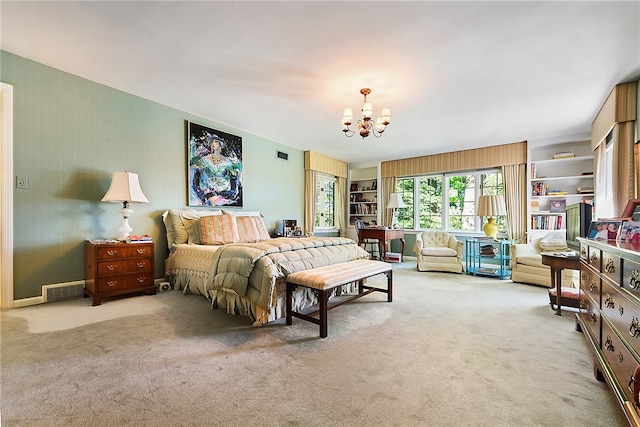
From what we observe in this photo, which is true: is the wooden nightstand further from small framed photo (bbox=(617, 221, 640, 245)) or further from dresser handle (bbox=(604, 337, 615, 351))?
small framed photo (bbox=(617, 221, 640, 245))

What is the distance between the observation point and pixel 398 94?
11.0 feet

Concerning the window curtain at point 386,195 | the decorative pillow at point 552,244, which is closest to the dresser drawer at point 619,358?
the decorative pillow at point 552,244

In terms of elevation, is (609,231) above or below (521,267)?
above

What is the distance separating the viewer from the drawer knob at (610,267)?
1.35 meters

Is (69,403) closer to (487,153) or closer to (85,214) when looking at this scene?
(85,214)

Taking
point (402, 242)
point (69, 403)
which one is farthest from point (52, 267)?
point (402, 242)

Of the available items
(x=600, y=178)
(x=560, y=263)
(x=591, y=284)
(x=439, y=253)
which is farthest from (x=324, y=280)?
(x=600, y=178)

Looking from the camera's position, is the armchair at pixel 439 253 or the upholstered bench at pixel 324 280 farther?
the armchair at pixel 439 253

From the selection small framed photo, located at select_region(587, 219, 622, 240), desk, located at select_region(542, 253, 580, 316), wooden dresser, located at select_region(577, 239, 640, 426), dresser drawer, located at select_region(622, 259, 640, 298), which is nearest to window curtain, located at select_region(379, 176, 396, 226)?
desk, located at select_region(542, 253, 580, 316)

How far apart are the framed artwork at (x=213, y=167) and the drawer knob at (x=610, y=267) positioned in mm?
4323

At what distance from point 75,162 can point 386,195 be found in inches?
229

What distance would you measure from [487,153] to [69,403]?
6.54 metres

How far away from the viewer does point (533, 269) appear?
402 centimetres

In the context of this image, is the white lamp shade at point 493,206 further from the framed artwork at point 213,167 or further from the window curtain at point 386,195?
the framed artwork at point 213,167
